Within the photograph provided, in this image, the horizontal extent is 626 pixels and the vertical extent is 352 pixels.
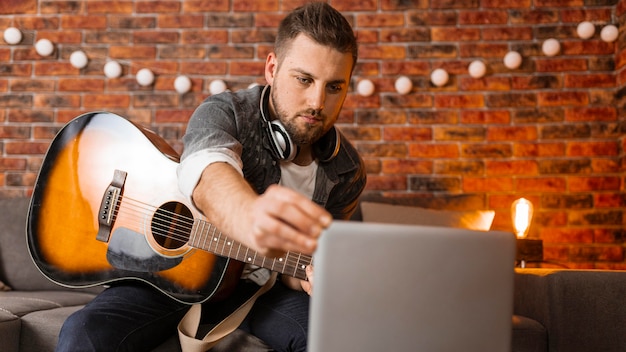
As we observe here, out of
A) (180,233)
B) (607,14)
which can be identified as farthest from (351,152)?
(607,14)

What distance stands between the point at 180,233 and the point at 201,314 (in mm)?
229

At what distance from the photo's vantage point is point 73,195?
5.57 feet

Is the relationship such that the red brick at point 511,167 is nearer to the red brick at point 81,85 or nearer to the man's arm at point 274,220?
the red brick at point 81,85

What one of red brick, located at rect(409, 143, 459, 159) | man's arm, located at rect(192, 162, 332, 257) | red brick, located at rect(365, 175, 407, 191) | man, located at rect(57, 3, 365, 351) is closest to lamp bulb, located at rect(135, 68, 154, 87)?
red brick, located at rect(365, 175, 407, 191)

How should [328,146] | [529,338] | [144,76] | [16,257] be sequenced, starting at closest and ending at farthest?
1. [328,146]
2. [529,338]
3. [16,257]
4. [144,76]

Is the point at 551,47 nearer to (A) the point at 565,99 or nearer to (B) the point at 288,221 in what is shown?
(A) the point at 565,99

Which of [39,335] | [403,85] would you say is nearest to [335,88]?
[39,335]

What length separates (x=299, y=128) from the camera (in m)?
1.53

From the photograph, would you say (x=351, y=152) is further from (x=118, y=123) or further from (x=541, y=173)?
(x=541, y=173)

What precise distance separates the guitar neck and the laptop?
70 cm

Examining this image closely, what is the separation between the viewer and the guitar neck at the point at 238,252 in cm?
139

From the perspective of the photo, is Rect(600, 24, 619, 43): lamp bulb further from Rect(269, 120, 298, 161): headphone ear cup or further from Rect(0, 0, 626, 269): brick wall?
Rect(269, 120, 298, 161): headphone ear cup

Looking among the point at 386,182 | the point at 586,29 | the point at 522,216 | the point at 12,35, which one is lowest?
the point at 522,216

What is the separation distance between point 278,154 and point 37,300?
1065 mm
